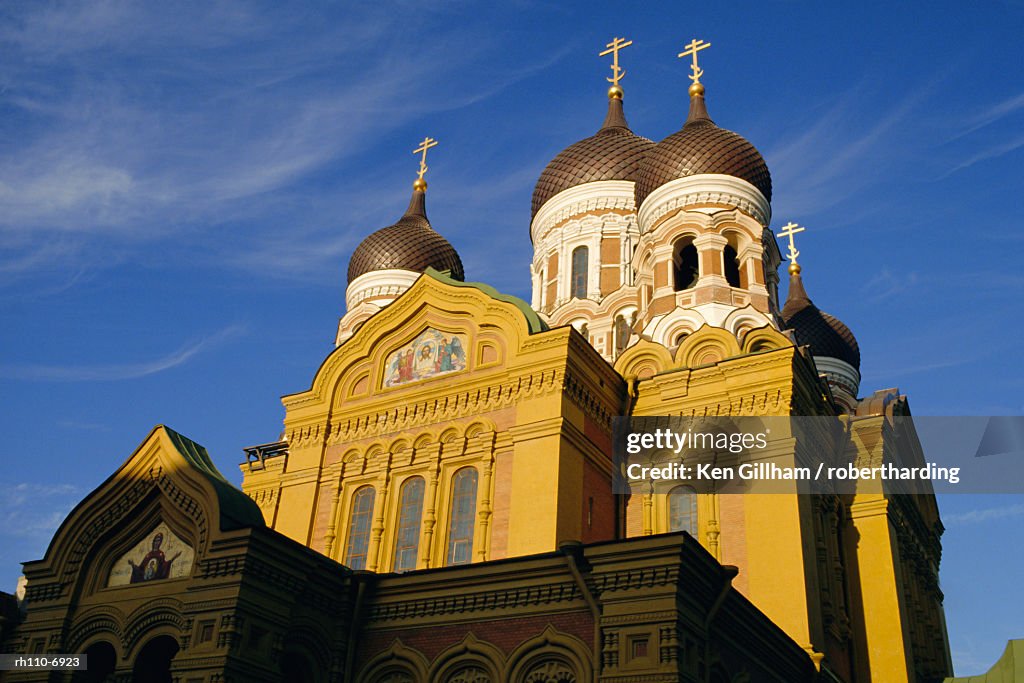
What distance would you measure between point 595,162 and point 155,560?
16.2 m

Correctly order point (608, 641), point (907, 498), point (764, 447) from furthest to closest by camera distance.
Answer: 1. point (907, 498)
2. point (764, 447)
3. point (608, 641)

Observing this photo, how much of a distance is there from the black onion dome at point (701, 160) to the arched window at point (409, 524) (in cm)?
897

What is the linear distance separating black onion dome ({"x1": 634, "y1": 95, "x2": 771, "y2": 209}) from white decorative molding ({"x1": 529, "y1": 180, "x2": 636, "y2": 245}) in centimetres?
225

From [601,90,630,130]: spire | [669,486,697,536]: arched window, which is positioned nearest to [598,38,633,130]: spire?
[601,90,630,130]: spire

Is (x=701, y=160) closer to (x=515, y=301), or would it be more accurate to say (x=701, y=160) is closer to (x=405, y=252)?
(x=515, y=301)

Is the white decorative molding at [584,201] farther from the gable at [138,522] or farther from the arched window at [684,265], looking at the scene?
the gable at [138,522]

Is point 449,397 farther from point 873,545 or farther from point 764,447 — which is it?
point 873,545

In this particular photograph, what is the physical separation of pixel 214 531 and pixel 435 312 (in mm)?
6476

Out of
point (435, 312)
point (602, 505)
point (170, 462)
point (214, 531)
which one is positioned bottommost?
point (214, 531)

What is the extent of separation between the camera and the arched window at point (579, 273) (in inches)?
934

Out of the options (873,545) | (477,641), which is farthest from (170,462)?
(873,545)

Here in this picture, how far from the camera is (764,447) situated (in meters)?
15.4

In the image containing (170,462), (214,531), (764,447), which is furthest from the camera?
(764,447)

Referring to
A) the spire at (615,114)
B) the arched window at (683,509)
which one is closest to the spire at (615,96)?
the spire at (615,114)
